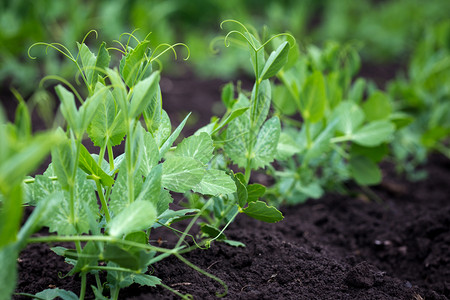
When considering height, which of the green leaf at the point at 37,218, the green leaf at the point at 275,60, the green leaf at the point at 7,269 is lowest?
the green leaf at the point at 7,269

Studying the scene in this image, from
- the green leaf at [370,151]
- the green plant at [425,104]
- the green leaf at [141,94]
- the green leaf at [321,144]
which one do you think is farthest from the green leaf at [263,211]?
the green plant at [425,104]

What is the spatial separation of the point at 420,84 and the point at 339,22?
1422 mm

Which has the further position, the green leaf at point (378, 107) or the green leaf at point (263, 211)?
the green leaf at point (378, 107)

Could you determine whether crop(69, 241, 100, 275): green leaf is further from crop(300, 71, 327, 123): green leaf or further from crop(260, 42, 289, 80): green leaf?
crop(300, 71, 327, 123): green leaf

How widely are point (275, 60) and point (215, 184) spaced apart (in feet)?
0.93

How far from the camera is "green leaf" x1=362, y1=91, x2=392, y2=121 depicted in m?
1.68

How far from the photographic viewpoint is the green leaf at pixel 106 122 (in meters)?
0.93

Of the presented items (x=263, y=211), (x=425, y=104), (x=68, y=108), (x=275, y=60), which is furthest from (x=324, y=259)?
(x=425, y=104)

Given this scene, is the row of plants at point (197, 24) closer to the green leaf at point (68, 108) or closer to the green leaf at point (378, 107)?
the green leaf at point (378, 107)

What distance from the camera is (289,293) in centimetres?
98

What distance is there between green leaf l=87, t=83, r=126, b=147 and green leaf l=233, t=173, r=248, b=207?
25 centimetres

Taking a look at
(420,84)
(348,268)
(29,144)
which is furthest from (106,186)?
(420,84)

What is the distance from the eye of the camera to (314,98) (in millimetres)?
1425

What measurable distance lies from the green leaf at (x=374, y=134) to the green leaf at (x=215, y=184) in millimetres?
714
